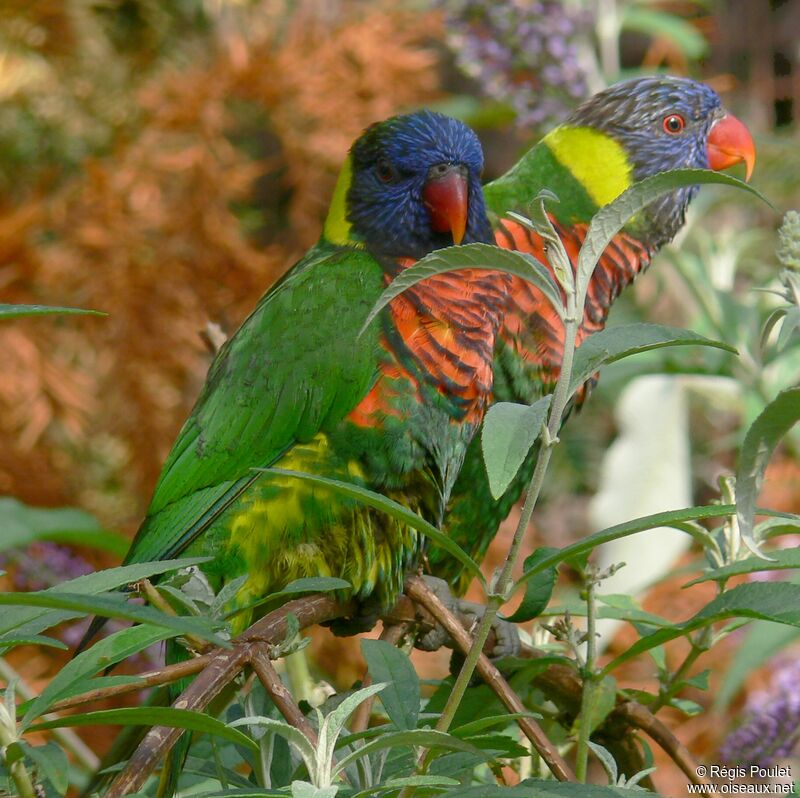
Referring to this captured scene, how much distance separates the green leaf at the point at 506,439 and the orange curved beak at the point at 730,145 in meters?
1.24

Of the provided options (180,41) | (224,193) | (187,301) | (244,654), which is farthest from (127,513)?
(244,654)

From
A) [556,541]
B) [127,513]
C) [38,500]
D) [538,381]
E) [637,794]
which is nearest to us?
[637,794]

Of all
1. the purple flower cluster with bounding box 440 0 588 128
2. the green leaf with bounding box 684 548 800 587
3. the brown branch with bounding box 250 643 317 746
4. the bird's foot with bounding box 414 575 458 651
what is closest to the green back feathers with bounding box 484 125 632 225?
the purple flower cluster with bounding box 440 0 588 128

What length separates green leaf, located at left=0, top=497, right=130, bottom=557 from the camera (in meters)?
0.98

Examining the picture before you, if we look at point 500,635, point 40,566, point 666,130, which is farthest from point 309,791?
point 666,130

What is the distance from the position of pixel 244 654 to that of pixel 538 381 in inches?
33.5

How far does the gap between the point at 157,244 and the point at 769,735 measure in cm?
144

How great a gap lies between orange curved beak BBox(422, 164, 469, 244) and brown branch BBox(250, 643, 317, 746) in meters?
0.81

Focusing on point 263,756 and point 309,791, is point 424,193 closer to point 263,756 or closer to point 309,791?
point 263,756

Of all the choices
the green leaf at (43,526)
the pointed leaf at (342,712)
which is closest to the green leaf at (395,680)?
the pointed leaf at (342,712)

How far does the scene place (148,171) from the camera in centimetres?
200

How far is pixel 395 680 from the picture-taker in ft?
2.03

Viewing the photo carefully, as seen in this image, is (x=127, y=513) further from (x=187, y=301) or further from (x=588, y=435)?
(x=588, y=435)

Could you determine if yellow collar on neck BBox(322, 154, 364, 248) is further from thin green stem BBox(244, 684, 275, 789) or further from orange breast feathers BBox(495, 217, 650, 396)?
thin green stem BBox(244, 684, 275, 789)
